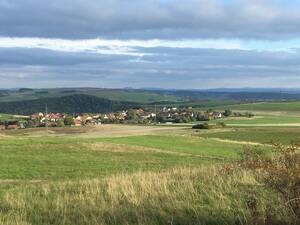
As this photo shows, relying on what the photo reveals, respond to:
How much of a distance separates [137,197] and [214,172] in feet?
11.8

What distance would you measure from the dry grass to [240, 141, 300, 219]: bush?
→ 20cm

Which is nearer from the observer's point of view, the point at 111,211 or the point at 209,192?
the point at 111,211

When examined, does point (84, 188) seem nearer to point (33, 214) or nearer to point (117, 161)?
point (33, 214)

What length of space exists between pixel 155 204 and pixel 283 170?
107 inches

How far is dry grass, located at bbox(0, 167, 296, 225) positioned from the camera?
8.17 meters

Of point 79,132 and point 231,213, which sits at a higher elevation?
point 231,213

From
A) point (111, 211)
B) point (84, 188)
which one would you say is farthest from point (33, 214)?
point (84, 188)

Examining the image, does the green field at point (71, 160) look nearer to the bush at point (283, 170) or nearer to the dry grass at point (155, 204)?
the dry grass at point (155, 204)

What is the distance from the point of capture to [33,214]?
9539 mm

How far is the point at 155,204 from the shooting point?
934cm

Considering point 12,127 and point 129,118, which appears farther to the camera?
point 129,118

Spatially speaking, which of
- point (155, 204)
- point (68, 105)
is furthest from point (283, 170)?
point (68, 105)

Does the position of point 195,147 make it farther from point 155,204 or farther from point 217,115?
point 217,115

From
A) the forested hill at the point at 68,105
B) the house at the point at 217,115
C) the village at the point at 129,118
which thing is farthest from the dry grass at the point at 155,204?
the forested hill at the point at 68,105
